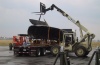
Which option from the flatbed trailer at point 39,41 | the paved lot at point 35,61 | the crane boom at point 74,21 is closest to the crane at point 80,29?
the crane boom at point 74,21

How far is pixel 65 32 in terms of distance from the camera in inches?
1181

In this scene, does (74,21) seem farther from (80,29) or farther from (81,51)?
(81,51)

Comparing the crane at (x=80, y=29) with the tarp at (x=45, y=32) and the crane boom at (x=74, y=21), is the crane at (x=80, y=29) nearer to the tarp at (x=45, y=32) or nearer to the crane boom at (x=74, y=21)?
the crane boom at (x=74, y=21)

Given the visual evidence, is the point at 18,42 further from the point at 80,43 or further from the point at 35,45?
the point at 80,43

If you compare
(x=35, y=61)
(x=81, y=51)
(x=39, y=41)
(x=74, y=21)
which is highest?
(x=74, y=21)

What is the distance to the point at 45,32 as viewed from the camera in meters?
30.0

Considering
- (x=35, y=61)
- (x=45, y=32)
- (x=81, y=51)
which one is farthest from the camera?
(x=45, y=32)

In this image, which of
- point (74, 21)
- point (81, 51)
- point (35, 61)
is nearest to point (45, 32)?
point (74, 21)

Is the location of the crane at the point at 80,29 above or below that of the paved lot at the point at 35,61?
above

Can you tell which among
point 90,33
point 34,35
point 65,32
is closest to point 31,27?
point 34,35

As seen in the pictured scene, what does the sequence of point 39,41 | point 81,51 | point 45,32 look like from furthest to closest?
point 45,32
point 39,41
point 81,51

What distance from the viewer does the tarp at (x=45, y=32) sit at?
2940cm

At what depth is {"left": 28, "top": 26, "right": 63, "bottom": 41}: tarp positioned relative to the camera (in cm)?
2940

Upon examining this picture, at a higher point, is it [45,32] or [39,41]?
[45,32]
